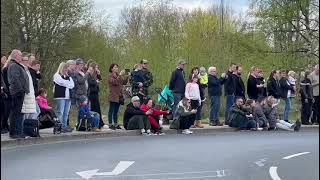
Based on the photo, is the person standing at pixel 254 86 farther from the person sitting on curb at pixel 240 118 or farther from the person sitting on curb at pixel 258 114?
the person sitting on curb at pixel 240 118

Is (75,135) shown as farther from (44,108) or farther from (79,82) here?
(79,82)

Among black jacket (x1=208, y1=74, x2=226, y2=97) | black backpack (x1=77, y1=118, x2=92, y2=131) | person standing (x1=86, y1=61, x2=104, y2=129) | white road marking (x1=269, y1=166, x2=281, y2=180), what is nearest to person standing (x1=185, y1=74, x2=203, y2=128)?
black jacket (x1=208, y1=74, x2=226, y2=97)

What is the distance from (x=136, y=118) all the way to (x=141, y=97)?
4.19 ft

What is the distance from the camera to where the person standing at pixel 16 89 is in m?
10.1

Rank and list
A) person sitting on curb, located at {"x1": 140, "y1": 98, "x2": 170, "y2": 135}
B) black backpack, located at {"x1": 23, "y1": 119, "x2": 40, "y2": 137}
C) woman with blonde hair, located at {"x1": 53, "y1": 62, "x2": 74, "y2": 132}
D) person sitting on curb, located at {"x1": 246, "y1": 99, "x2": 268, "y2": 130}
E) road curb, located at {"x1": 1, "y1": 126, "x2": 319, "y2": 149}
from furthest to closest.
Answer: person sitting on curb, located at {"x1": 246, "y1": 99, "x2": 268, "y2": 130} < person sitting on curb, located at {"x1": 140, "y1": 98, "x2": 170, "y2": 135} < woman with blonde hair, located at {"x1": 53, "y1": 62, "x2": 74, "y2": 132} < black backpack, located at {"x1": 23, "y1": 119, "x2": 40, "y2": 137} < road curb, located at {"x1": 1, "y1": 126, "x2": 319, "y2": 149}

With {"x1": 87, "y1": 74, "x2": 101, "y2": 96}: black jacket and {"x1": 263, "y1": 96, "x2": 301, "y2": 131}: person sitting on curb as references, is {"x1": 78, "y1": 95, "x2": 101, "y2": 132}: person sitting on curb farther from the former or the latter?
{"x1": 263, "y1": 96, "x2": 301, "y2": 131}: person sitting on curb

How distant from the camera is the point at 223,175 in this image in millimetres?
8047

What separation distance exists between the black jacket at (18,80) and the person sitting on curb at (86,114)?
9.76 feet

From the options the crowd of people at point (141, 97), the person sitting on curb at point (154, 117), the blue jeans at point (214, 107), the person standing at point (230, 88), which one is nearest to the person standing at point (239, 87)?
the crowd of people at point (141, 97)

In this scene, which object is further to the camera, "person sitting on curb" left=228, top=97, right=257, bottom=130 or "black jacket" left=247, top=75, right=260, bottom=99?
"black jacket" left=247, top=75, right=260, bottom=99

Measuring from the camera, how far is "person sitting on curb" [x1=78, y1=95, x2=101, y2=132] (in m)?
13.7

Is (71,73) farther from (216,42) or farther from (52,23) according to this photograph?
(216,42)

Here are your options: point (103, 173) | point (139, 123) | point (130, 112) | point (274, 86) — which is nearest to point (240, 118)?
point (274, 86)

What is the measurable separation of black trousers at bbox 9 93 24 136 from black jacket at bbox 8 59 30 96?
5.6 inches
